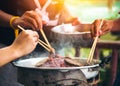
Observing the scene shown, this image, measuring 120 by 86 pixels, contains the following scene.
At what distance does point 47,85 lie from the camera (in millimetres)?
3434

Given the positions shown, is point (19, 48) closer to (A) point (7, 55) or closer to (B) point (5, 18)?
(A) point (7, 55)

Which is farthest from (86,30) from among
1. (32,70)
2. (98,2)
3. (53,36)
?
(98,2)

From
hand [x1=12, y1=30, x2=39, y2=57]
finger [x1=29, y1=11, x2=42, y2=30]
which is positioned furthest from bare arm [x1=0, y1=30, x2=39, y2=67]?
finger [x1=29, y1=11, x2=42, y2=30]

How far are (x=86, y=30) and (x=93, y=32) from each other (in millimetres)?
298

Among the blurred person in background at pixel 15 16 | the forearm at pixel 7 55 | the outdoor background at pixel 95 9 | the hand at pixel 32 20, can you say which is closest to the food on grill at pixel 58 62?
the hand at pixel 32 20

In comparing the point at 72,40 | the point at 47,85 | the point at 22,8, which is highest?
the point at 22,8

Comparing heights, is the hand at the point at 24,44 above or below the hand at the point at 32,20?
below

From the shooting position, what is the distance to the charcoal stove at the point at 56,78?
134 inches

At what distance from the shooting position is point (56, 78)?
340cm

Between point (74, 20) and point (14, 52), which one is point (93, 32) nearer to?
point (74, 20)

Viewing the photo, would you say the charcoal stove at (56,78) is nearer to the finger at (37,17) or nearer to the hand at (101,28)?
the finger at (37,17)

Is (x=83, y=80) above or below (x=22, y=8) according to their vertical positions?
below

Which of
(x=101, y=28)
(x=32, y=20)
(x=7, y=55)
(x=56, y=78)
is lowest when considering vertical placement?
(x=56, y=78)

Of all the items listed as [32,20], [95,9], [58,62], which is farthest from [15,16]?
[95,9]
